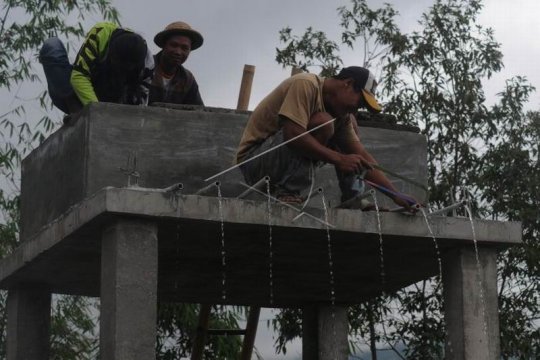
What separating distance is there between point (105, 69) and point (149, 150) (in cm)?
94

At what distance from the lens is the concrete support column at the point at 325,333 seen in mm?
16469

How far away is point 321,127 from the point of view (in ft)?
41.9

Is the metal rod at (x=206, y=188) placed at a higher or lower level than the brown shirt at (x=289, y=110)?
lower

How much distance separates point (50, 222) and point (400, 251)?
317 cm

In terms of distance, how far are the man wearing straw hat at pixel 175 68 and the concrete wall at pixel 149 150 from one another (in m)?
0.84

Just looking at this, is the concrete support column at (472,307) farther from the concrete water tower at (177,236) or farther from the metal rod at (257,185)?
the metal rod at (257,185)

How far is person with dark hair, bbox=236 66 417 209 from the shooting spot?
498 inches

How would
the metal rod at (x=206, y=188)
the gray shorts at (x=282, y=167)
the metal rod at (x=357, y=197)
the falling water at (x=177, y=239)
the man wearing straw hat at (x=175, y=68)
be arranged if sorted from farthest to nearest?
the man wearing straw hat at (x=175, y=68) < the metal rod at (x=357, y=197) < the gray shorts at (x=282, y=167) < the metal rod at (x=206, y=188) < the falling water at (x=177, y=239)

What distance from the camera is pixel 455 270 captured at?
45.2 feet

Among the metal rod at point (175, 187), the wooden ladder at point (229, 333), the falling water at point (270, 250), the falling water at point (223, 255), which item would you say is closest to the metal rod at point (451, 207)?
the falling water at point (270, 250)

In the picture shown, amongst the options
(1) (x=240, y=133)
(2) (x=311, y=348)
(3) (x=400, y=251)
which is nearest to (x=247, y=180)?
(1) (x=240, y=133)

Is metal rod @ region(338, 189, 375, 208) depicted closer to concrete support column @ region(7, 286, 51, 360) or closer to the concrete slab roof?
the concrete slab roof

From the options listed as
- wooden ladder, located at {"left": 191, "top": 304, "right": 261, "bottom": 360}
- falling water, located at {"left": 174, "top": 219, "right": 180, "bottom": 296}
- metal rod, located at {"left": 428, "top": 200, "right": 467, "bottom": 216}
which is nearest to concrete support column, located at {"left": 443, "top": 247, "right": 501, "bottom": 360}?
metal rod, located at {"left": 428, "top": 200, "right": 467, "bottom": 216}

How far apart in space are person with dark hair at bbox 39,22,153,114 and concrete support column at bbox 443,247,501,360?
3225 mm
